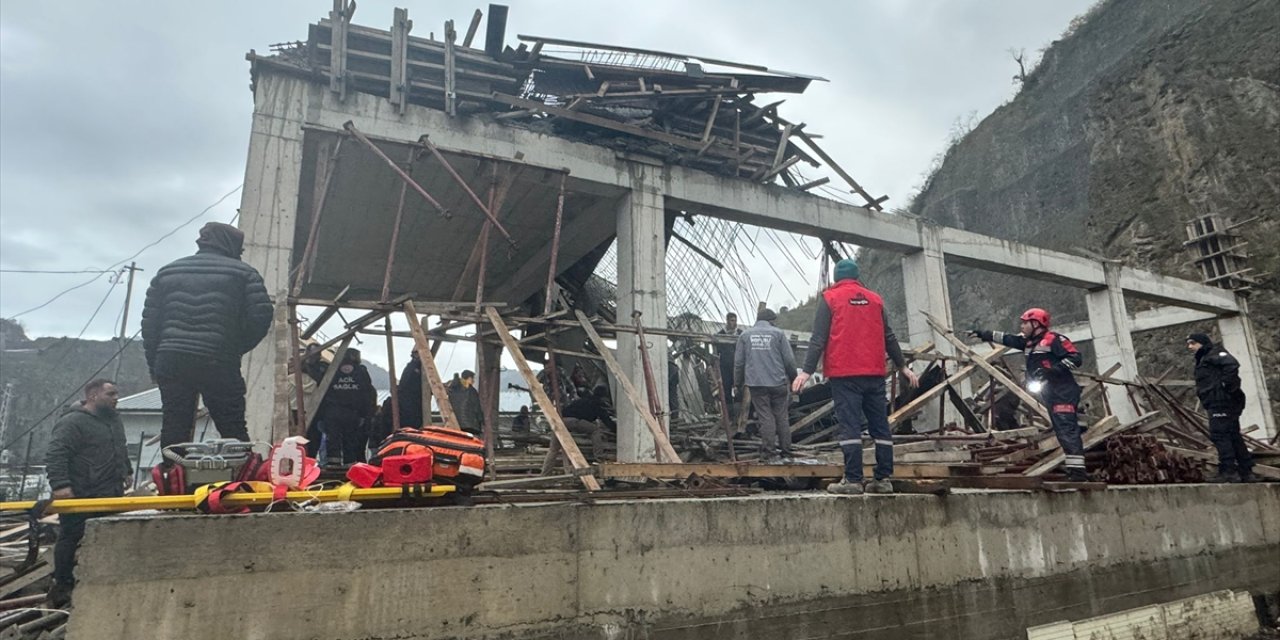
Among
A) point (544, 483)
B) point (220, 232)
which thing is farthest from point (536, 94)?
point (544, 483)

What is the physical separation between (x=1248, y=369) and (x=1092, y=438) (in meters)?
13.7

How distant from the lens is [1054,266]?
12.5 m

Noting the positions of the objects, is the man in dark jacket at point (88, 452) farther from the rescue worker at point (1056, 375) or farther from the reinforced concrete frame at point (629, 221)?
the rescue worker at point (1056, 375)

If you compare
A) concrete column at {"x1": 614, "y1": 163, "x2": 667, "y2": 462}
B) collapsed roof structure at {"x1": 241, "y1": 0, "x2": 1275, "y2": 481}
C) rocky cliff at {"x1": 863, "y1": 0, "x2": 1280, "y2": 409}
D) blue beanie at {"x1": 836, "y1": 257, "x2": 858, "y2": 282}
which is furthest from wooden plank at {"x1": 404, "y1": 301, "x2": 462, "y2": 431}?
rocky cliff at {"x1": 863, "y1": 0, "x2": 1280, "y2": 409}

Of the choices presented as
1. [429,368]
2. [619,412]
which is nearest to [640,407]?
[429,368]

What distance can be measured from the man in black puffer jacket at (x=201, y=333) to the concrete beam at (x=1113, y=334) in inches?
579

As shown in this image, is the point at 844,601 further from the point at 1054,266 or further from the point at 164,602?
the point at 1054,266

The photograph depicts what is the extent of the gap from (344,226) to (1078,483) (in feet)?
31.1

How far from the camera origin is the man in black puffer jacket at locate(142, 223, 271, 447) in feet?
13.4

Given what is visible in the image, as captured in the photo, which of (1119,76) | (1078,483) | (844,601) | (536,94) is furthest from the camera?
(1119,76)

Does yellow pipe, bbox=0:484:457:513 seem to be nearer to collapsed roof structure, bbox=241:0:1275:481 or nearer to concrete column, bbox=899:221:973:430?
collapsed roof structure, bbox=241:0:1275:481

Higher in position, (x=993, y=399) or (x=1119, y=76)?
(x=1119, y=76)

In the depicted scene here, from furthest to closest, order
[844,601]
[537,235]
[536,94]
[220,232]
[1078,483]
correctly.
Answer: [537,235], [536,94], [1078,483], [220,232], [844,601]

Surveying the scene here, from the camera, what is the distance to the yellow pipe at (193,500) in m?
2.65
